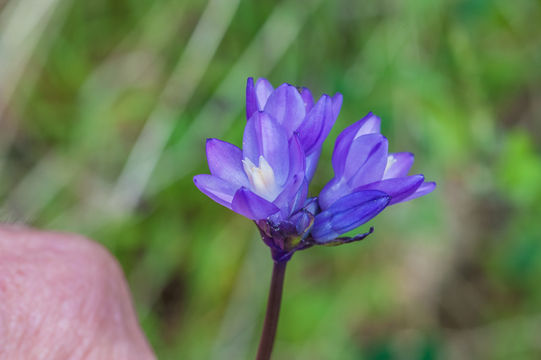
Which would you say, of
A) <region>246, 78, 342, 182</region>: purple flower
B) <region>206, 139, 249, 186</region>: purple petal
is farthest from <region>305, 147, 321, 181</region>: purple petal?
<region>206, 139, 249, 186</region>: purple petal

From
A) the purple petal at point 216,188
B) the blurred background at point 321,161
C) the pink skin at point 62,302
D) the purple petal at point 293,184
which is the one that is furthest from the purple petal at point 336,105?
the blurred background at point 321,161

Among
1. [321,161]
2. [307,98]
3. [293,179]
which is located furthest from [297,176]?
[321,161]

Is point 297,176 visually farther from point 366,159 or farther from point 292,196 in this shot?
point 366,159

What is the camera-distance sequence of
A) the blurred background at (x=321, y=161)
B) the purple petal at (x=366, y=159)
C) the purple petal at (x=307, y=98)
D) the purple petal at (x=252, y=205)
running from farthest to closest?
the blurred background at (x=321, y=161), the purple petal at (x=307, y=98), the purple petal at (x=366, y=159), the purple petal at (x=252, y=205)

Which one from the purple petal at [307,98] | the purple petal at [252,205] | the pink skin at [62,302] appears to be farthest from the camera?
the pink skin at [62,302]

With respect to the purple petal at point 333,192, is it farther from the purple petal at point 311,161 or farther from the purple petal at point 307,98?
the purple petal at point 307,98

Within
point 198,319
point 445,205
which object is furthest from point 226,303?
point 445,205

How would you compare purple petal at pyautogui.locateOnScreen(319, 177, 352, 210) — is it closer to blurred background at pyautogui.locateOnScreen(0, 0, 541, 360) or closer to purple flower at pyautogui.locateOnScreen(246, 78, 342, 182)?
purple flower at pyautogui.locateOnScreen(246, 78, 342, 182)

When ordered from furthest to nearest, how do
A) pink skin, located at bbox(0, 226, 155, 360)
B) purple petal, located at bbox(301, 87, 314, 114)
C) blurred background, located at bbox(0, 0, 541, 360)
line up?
blurred background, located at bbox(0, 0, 541, 360) < pink skin, located at bbox(0, 226, 155, 360) < purple petal, located at bbox(301, 87, 314, 114)
